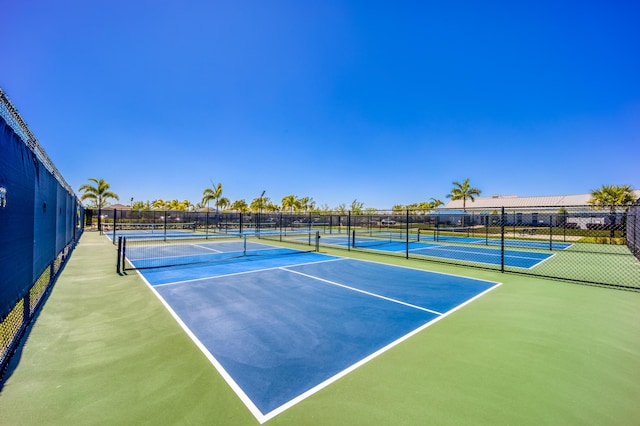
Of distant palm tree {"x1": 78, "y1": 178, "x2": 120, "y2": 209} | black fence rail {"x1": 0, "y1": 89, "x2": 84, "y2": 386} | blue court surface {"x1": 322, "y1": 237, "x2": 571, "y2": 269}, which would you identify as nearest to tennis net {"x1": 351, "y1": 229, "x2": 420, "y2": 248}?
blue court surface {"x1": 322, "y1": 237, "x2": 571, "y2": 269}

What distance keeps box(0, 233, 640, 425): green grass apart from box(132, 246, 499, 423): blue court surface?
22cm

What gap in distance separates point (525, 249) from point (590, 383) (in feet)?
56.8

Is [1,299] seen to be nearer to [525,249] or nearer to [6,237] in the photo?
[6,237]

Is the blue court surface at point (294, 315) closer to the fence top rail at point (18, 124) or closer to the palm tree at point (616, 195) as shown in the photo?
the fence top rail at point (18, 124)

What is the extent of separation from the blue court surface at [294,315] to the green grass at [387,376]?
219 mm

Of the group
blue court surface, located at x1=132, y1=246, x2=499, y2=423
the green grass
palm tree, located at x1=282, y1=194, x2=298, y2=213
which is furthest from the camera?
palm tree, located at x1=282, y1=194, x2=298, y2=213

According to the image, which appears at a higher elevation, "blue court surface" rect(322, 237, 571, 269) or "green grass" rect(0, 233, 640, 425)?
"blue court surface" rect(322, 237, 571, 269)

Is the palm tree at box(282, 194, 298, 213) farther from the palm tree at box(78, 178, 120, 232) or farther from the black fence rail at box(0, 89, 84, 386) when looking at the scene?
the black fence rail at box(0, 89, 84, 386)

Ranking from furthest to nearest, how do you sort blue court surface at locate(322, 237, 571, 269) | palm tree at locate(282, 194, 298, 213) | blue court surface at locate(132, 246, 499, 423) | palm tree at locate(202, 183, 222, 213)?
palm tree at locate(282, 194, 298, 213) → palm tree at locate(202, 183, 222, 213) → blue court surface at locate(322, 237, 571, 269) → blue court surface at locate(132, 246, 499, 423)

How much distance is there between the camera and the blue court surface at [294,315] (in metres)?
3.31

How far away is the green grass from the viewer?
8.66ft

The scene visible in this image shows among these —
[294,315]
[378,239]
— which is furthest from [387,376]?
[378,239]

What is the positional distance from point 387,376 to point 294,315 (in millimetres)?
2434

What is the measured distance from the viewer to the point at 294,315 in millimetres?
5312
